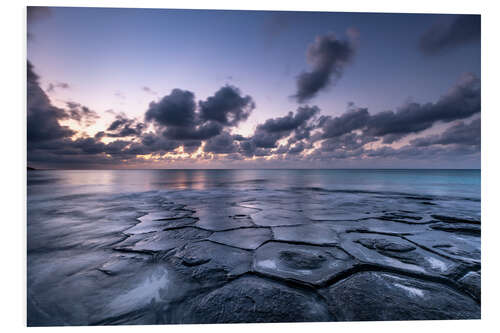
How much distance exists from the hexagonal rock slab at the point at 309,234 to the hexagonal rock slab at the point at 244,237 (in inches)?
5.8

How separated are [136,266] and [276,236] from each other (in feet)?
4.57

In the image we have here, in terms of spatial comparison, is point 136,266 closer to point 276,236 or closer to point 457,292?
point 276,236

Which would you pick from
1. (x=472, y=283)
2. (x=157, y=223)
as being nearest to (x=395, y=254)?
(x=472, y=283)

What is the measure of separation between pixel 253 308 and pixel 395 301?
0.87 m

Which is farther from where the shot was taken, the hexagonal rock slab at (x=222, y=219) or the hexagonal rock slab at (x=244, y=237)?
→ the hexagonal rock slab at (x=222, y=219)

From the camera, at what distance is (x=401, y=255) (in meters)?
1.85

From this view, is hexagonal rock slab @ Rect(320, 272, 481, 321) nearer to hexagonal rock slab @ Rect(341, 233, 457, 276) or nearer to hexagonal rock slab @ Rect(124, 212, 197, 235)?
hexagonal rock slab @ Rect(341, 233, 457, 276)

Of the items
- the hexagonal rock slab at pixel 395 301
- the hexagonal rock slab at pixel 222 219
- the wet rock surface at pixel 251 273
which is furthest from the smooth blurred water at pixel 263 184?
the hexagonal rock slab at pixel 395 301

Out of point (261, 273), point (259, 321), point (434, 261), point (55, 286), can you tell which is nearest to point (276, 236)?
point (261, 273)

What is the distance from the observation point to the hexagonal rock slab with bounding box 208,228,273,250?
2134mm

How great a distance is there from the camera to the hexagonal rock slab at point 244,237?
2134 millimetres

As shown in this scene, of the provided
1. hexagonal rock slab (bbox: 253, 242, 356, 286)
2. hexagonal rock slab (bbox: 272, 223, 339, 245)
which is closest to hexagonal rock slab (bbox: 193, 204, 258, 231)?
hexagonal rock slab (bbox: 272, 223, 339, 245)

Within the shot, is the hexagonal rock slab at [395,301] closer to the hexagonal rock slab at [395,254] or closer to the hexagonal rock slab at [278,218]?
the hexagonal rock slab at [395,254]

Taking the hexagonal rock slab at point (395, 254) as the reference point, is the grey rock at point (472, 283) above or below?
below
